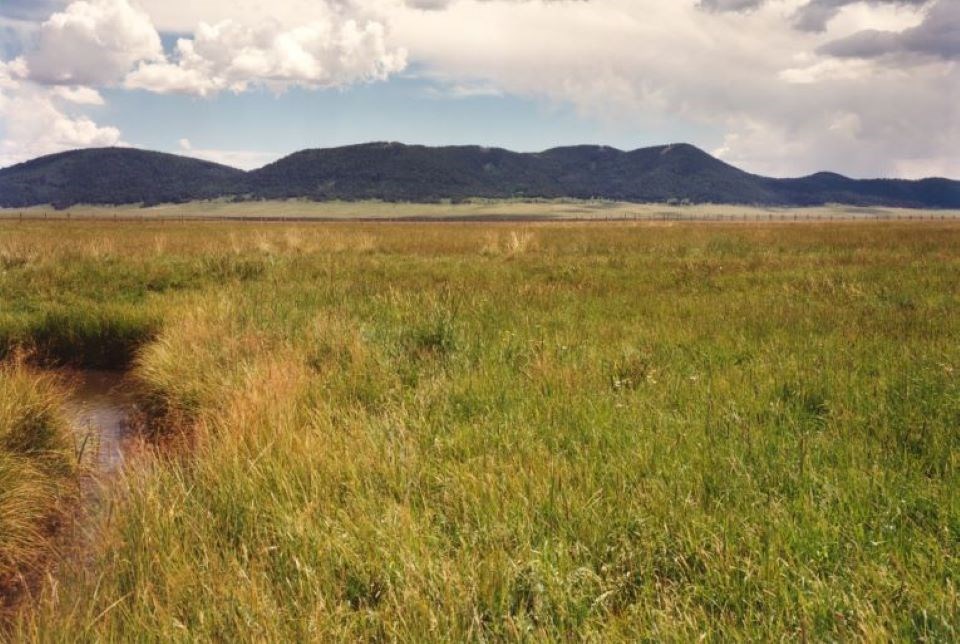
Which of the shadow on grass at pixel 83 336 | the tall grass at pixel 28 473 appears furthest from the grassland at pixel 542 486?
the shadow on grass at pixel 83 336

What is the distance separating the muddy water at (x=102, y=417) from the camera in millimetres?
5945

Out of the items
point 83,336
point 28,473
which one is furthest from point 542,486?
point 83,336

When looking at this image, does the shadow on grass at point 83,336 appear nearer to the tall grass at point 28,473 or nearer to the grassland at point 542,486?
the grassland at point 542,486

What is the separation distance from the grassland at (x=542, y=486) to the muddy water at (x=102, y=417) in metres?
0.41

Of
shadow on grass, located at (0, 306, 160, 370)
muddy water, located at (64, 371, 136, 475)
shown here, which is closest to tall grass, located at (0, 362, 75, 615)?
muddy water, located at (64, 371, 136, 475)

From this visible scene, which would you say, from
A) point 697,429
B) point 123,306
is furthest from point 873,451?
point 123,306

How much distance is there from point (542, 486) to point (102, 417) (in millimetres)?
6351

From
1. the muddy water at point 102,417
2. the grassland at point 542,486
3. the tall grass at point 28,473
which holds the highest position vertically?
the grassland at point 542,486

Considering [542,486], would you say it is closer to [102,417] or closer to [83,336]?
[102,417]

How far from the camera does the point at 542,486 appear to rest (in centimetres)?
355

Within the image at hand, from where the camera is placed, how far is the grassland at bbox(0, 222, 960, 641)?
104 inches

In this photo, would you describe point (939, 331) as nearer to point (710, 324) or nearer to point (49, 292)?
point (710, 324)

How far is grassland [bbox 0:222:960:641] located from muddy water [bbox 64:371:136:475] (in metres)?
0.41

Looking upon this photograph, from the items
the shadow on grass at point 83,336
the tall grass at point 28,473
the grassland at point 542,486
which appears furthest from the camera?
the shadow on grass at point 83,336
